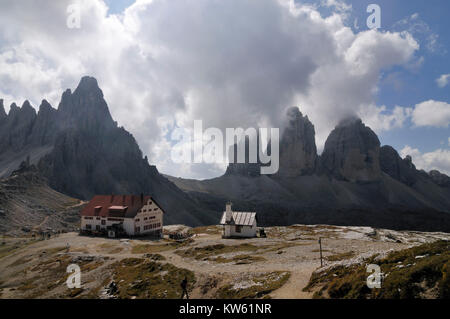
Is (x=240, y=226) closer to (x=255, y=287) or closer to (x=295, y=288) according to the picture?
(x=255, y=287)

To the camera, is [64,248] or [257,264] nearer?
[257,264]

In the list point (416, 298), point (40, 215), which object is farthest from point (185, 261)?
point (40, 215)

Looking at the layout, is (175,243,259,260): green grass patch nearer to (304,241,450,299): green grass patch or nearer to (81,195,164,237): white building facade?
(304,241,450,299): green grass patch

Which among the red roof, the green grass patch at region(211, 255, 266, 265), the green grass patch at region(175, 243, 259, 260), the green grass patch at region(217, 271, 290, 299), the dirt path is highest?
the red roof

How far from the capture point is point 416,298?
46.8 feet

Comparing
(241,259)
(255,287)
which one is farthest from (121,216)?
(255,287)

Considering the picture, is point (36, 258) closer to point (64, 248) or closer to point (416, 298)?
point (64, 248)

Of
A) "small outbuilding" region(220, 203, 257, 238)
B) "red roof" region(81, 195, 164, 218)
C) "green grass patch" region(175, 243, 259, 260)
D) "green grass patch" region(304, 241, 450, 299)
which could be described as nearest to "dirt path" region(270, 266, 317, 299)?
"green grass patch" region(304, 241, 450, 299)

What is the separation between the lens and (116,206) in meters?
77.5

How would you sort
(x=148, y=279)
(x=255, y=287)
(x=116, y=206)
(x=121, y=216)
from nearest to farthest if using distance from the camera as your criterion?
(x=255, y=287), (x=148, y=279), (x=121, y=216), (x=116, y=206)

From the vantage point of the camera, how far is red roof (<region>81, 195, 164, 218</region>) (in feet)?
245

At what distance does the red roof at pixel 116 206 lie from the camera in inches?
2943

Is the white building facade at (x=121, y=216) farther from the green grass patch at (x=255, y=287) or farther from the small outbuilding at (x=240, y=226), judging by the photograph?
the green grass patch at (x=255, y=287)
